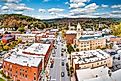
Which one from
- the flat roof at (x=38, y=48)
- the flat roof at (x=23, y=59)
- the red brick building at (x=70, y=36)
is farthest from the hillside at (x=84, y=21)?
the flat roof at (x=23, y=59)

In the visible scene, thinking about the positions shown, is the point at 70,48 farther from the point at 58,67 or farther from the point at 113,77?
the point at 113,77

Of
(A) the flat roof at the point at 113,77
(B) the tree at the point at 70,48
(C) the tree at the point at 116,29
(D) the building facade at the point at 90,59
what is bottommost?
(A) the flat roof at the point at 113,77

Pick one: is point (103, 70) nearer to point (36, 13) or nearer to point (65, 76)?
point (65, 76)

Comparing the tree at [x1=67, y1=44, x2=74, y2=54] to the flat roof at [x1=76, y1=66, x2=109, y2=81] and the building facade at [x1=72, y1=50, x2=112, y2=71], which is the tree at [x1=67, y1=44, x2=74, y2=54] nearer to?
the building facade at [x1=72, y1=50, x2=112, y2=71]

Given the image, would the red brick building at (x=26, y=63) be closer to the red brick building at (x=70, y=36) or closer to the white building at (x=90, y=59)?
the red brick building at (x=70, y=36)

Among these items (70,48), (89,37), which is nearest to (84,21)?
(89,37)

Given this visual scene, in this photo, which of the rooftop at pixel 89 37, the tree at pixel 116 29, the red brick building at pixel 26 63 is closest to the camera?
the red brick building at pixel 26 63

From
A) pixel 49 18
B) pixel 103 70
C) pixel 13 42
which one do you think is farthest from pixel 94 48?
pixel 13 42
